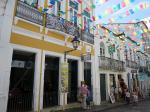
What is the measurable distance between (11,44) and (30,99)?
9.50ft

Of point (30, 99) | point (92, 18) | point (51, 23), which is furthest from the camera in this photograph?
point (92, 18)

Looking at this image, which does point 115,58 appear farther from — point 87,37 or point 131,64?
point 87,37

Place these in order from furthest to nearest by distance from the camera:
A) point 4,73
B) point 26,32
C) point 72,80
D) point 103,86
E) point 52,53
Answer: point 103,86
point 72,80
point 52,53
point 26,32
point 4,73

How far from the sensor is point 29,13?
945cm

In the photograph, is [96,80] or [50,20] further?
[96,80]

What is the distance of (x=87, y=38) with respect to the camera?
13.5 meters

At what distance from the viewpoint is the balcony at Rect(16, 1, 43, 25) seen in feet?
29.6

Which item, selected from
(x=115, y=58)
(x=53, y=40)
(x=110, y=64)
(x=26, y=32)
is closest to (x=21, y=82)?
(x=26, y=32)

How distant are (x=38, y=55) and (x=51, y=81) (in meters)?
2.06

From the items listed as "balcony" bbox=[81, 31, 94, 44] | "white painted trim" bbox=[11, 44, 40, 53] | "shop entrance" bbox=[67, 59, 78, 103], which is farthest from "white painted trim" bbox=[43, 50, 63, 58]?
"balcony" bbox=[81, 31, 94, 44]

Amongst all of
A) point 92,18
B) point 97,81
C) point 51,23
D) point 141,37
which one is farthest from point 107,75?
point 141,37

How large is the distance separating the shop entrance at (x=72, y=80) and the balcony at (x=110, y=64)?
10.9ft

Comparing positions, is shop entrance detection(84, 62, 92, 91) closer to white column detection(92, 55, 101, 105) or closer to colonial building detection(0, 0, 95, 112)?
colonial building detection(0, 0, 95, 112)

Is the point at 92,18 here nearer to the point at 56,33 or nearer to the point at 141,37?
the point at 56,33
